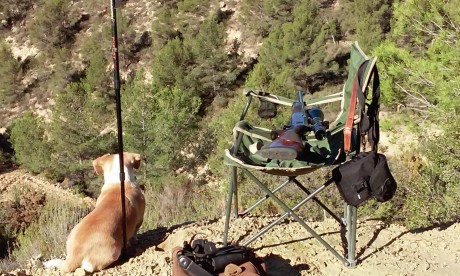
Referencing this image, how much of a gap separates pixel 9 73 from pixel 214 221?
91.2 ft

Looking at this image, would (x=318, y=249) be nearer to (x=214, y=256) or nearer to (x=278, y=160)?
(x=278, y=160)

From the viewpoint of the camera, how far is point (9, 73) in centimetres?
2870

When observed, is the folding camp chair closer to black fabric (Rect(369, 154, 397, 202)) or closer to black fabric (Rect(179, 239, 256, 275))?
black fabric (Rect(369, 154, 397, 202))

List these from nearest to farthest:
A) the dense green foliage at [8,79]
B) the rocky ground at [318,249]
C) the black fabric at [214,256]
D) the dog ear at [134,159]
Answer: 1. the black fabric at [214,256]
2. the rocky ground at [318,249]
3. the dog ear at [134,159]
4. the dense green foliage at [8,79]

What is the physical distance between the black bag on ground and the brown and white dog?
1.47m

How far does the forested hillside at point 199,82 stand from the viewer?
285 inches

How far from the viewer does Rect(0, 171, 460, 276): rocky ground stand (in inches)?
133

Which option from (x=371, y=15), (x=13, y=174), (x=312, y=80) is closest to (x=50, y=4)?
(x=13, y=174)

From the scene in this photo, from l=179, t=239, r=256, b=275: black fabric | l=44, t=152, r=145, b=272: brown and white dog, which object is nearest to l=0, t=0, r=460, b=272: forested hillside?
l=44, t=152, r=145, b=272: brown and white dog

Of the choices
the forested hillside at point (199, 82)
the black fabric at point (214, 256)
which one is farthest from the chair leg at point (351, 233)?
the forested hillside at point (199, 82)

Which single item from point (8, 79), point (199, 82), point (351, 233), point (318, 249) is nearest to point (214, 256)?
point (351, 233)

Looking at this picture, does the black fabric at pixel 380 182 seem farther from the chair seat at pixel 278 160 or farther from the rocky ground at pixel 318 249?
the rocky ground at pixel 318 249

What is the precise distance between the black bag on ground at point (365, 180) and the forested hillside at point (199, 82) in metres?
2.35

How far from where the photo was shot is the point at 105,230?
3277 millimetres
